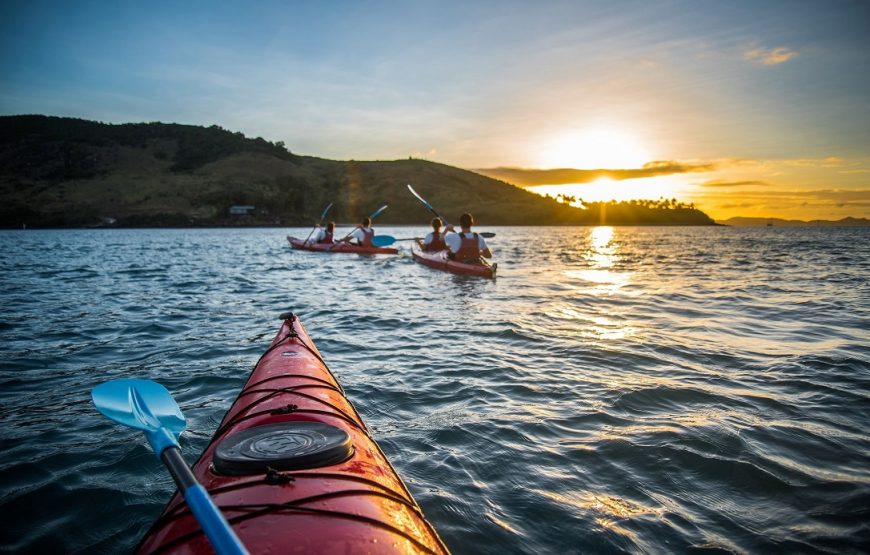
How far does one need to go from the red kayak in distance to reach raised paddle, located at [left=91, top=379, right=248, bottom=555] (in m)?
0.18

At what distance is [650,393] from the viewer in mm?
4938

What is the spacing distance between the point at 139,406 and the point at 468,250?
1178 cm

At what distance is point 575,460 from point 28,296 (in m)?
12.9

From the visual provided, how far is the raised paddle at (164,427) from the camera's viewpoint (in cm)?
150

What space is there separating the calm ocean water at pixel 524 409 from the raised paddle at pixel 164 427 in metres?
0.82

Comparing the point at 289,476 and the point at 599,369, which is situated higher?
the point at 289,476

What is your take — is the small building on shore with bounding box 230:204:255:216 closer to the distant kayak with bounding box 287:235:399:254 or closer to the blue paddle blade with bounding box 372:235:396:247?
the distant kayak with bounding box 287:235:399:254

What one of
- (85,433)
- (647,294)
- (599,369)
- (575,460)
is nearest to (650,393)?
(599,369)

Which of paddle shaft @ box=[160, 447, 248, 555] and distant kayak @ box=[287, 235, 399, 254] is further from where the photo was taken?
distant kayak @ box=[287, 235, 399, 254]

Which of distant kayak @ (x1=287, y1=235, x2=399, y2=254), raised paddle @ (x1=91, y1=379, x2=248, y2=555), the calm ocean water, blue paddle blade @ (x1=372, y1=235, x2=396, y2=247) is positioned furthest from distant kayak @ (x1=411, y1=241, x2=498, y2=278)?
raised paddle @ (x1=91, y1=379, x2=248, y2=555)

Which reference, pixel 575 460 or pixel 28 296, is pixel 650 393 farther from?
pixel 28 296

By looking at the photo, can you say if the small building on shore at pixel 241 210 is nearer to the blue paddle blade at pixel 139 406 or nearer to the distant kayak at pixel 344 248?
the distant kayak at pixel 344 248

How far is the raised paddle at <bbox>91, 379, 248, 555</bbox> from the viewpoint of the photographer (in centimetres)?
150

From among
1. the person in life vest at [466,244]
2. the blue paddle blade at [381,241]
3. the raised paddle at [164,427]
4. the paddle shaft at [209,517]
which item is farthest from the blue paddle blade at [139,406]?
the blue paddle blade at [381,241]
